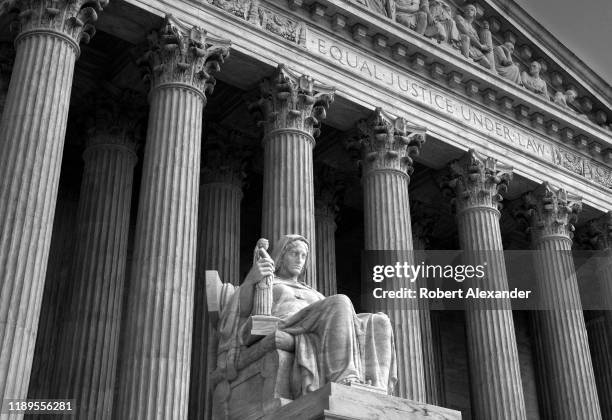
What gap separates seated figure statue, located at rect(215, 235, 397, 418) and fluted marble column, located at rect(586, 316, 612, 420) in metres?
18.3

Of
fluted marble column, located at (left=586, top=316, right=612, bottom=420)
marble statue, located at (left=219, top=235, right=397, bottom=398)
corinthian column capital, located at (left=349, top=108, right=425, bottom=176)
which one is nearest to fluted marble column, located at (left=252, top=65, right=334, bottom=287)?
corinthian column capital, located at (left=349, top=108, right=425, bottom=176)

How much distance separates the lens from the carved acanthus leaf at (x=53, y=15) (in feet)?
51.1

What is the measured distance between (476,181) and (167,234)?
10480 mm

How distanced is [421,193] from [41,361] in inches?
501

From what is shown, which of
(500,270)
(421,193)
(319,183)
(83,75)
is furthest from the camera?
(421,193)

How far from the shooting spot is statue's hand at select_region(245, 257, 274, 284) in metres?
10.4

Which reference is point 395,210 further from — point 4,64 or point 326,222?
point 4,64

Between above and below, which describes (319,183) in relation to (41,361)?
above

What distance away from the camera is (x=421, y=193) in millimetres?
25969

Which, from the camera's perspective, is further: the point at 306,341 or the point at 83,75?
the point at 83,75

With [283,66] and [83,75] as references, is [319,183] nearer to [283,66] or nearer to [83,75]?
[283,66]

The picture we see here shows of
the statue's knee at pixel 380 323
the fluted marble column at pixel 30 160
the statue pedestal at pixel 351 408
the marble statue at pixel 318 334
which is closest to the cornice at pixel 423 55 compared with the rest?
the fluted marble column at pixel 30 160

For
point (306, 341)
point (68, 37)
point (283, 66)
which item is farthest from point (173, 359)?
point (283, 66)

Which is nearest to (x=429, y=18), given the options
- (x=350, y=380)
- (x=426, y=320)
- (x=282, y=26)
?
(x=282, y=26)
